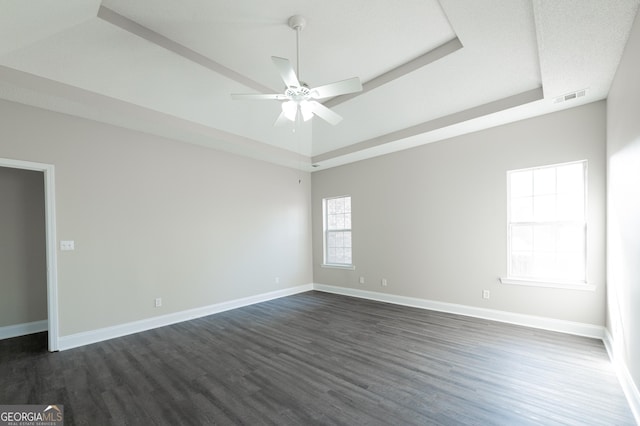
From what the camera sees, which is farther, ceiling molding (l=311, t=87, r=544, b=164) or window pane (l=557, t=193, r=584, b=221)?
window pane (l=557, t=193, r=584, b=221)

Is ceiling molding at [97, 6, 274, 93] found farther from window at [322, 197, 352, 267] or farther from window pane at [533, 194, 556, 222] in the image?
window pane at [533, 194, 556, 222]

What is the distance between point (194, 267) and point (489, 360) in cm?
420

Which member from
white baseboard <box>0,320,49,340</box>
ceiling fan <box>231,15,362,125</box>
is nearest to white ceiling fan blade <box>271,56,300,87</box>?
ceiling fan <box>231,15,362,125</box>

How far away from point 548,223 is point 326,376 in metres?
3.51

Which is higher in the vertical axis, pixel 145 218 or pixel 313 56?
pixel 313 56

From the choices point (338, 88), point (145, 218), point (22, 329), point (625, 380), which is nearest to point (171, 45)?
point (338, 88)

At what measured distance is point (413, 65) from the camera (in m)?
3.36

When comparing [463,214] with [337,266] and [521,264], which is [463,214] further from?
[337,266]

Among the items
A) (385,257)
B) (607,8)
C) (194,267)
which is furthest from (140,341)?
(607,8)

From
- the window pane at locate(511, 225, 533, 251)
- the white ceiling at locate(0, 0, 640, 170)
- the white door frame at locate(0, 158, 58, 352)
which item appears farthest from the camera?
the window pane at locate(511, 225, 533, 251)

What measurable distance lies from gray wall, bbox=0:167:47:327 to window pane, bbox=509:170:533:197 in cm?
691

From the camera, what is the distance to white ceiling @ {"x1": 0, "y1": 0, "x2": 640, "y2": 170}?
2.30m

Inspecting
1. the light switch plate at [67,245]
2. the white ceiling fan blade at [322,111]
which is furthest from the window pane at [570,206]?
the light switch plate at [67,245]

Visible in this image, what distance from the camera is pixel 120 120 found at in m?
3.58
